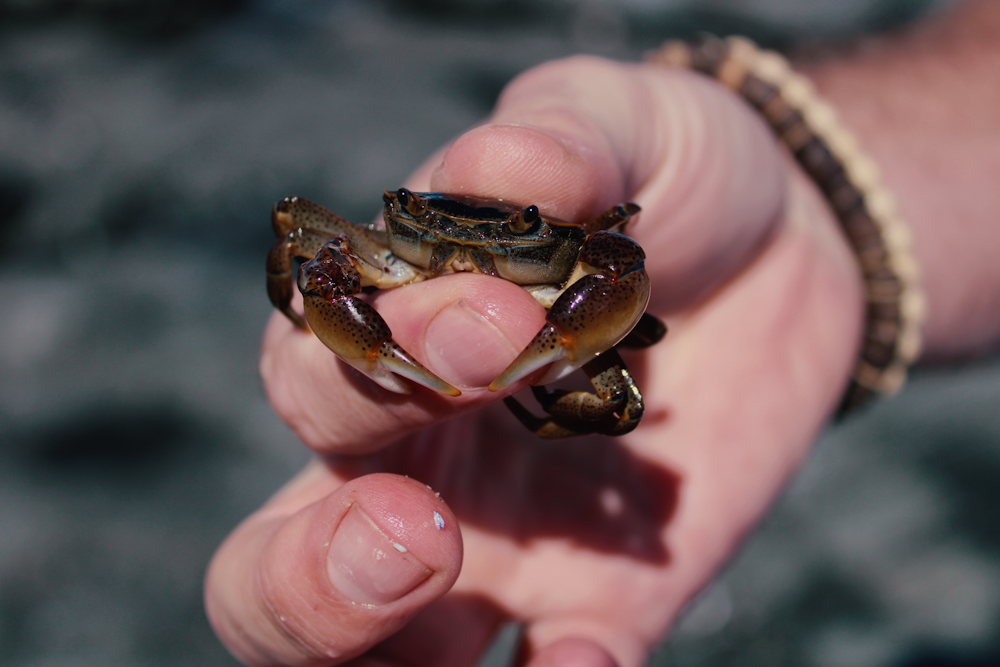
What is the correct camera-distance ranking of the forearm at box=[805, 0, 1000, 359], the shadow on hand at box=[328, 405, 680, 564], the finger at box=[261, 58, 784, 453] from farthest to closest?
the forearm at box=[805, 0, 1000, 359] < the shadow on hand at box=[328, 405, 680, 564] < the finger at box=[261, 58, 784, 453]

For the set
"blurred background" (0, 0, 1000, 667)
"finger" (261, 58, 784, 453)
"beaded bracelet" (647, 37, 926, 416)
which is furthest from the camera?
"blurred background" (0, 0, 1000, 667)

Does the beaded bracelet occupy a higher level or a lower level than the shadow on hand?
higher

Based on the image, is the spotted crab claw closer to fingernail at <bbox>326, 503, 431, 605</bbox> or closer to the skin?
the skin

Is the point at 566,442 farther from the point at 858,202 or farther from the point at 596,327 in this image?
the point at 858,202

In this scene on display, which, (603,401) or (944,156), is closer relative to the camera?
(603,401)

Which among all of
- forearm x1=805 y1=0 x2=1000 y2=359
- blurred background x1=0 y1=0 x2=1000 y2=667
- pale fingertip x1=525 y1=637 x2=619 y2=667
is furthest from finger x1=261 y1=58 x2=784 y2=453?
blurred background x1=0 y1=0 x2=1000 y2=667

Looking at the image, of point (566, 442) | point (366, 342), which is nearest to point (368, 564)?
point (366, 342)

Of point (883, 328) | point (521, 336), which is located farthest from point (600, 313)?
point (883, 328)
